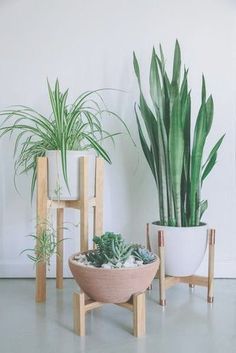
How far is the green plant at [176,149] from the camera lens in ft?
5.82

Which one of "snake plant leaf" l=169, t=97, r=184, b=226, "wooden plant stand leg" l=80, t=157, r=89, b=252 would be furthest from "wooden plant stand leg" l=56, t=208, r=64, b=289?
"snake plant leaf" l=169, t=97, r=184, b=226

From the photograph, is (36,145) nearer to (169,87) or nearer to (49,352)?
(169,87)

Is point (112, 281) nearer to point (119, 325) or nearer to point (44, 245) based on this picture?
point (119, 325)

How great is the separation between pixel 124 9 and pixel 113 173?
1018 mm

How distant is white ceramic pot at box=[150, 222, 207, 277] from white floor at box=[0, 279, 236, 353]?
0.17 meters

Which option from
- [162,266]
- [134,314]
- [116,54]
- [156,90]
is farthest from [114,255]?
[116,54]

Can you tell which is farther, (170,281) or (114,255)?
(170,281)

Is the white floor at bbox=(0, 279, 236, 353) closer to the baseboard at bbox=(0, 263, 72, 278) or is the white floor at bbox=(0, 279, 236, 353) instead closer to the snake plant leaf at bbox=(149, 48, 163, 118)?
the baseboard at bbox=(0, 263, 72, 278)

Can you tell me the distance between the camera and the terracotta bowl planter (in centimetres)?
140

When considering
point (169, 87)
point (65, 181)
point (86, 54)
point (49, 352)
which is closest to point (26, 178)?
point (65, 181)

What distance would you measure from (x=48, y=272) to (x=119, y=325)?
2.72 feet

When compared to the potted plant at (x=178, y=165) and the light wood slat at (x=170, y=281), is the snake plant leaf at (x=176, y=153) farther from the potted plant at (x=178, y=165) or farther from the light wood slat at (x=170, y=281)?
the light wood slat at (x=170, y=281)

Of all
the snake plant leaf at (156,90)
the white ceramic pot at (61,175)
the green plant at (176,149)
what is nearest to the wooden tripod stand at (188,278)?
the green plant at (176,149)

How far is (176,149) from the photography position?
1.76 meters
